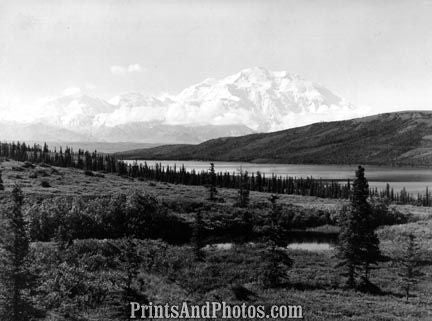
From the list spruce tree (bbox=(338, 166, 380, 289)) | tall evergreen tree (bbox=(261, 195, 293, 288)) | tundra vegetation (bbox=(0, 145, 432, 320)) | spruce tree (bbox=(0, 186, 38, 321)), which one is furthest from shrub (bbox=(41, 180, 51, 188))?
spruce tree (bbox=(0, 186, 38, 321))

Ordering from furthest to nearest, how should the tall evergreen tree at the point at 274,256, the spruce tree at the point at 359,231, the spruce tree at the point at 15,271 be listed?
the tall evergreen tree at the point at 274,256 < the spruce tree at the point at 359,231 < the spruce tree at the point at 15,271

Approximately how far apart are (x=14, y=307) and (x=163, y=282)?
23753mm

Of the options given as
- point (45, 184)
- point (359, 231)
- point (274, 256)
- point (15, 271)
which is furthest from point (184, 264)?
point (45, 184)

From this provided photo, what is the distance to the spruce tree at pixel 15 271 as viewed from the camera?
96.7ft

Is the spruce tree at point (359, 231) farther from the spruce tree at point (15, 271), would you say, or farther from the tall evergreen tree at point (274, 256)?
the spruce tree at point (15, 271)

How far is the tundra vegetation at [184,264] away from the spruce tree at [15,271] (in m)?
0.07

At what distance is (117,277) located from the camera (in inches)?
1939

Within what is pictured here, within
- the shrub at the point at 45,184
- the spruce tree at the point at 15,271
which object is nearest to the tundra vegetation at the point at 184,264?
the spruce tree at the point at 15,271

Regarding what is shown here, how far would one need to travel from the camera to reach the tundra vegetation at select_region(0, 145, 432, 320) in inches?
1453

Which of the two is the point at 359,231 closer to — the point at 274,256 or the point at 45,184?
the point at 274,256

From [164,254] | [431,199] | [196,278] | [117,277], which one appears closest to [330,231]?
[164,254]

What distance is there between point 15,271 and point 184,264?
3521 cm

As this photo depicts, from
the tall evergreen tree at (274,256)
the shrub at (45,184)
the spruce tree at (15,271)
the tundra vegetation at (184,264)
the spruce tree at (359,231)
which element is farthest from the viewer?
the shrub at (45,184)

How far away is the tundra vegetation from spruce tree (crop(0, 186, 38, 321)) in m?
0.07
